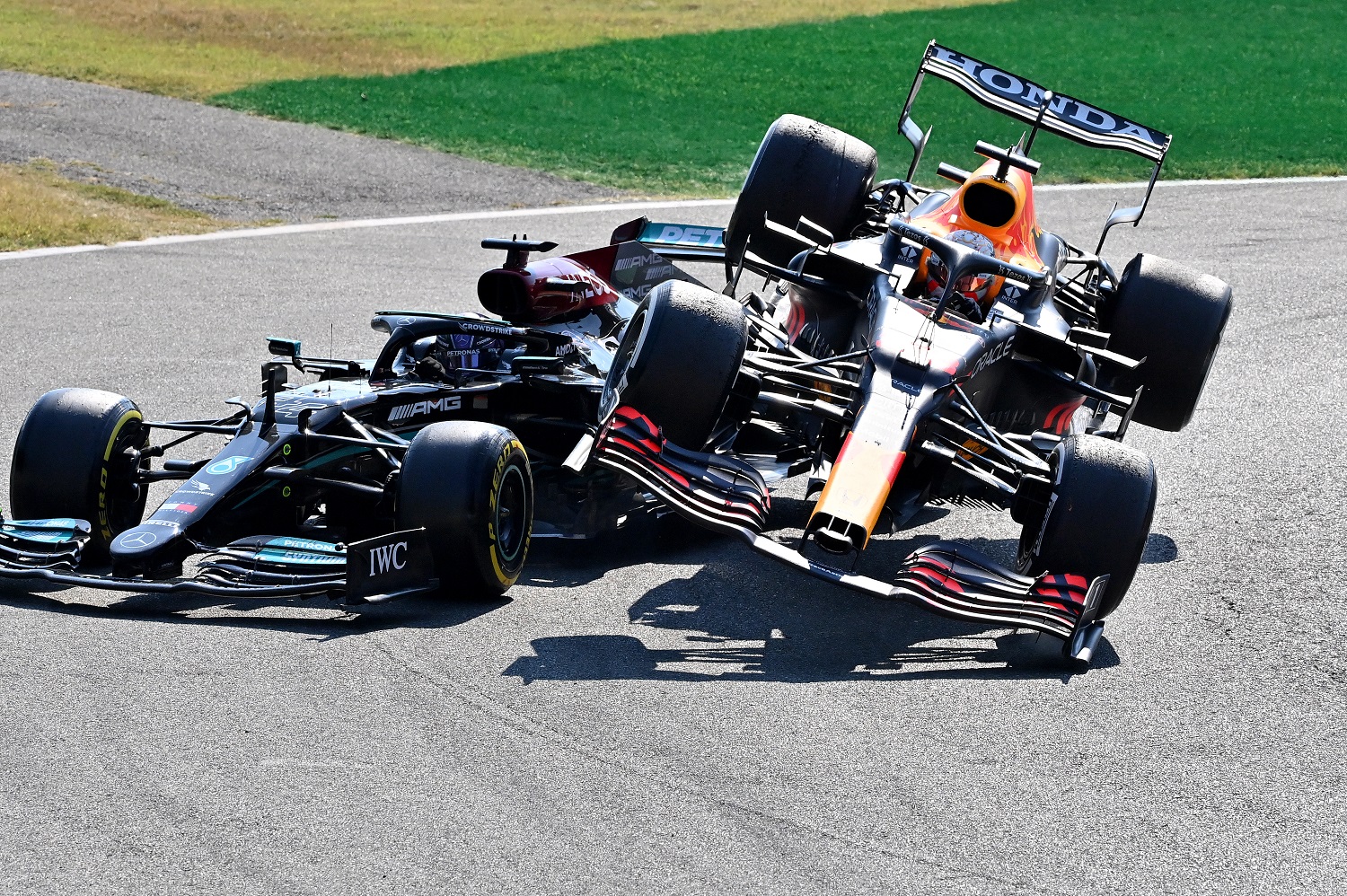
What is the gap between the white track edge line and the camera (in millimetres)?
17250

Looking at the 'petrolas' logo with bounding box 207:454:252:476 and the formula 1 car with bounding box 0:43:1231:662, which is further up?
the formula 1 car with bounding box 0:43:1231:662

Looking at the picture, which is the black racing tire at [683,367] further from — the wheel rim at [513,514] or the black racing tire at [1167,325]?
the black racing tire at [1167,325]

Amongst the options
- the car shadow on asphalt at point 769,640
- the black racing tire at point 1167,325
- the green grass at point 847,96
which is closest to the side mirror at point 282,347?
the car shadow on asphalt at point 769,640

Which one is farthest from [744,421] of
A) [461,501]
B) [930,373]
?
[461,501]

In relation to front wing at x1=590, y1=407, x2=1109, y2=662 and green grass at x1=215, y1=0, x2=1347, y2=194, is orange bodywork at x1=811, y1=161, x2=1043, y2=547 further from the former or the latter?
green grass at x1=215, y1=0, x2=1347, y2=194

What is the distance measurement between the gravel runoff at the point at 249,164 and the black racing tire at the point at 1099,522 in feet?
44.5

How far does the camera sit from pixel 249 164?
2206 cm

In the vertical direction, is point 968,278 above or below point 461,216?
above

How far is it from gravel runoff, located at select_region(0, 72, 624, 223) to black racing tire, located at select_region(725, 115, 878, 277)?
9526 mm

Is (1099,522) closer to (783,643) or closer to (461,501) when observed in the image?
(783,643)

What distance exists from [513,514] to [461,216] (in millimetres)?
11870

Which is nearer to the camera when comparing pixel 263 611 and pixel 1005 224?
pixel 263 611

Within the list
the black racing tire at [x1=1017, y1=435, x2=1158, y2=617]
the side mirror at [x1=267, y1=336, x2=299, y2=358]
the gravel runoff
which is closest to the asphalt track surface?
the black racing tire at [x1=1017, y1=435, x2=1158, y2=617]

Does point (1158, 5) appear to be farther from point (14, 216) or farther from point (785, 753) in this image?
point (785, 753)
